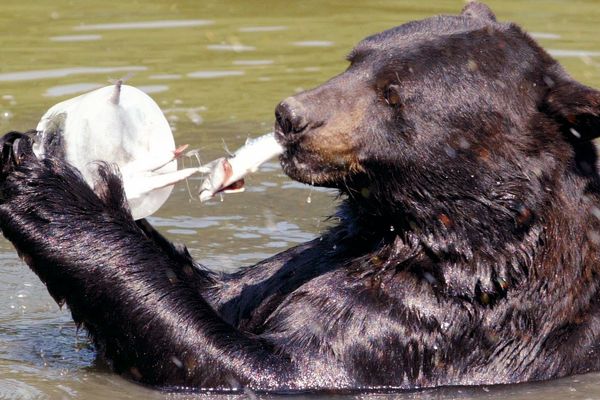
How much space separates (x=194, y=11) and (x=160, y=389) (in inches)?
388

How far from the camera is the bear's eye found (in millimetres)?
5766

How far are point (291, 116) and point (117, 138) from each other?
951mm

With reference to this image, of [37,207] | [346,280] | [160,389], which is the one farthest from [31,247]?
[346,280]

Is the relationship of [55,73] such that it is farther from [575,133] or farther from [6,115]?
[575,133]

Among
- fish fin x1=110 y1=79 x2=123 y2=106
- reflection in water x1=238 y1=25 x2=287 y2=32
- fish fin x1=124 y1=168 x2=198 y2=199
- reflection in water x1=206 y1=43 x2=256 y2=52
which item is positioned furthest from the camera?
reflection in water x1=238 y1=25 x2=287 y2=32

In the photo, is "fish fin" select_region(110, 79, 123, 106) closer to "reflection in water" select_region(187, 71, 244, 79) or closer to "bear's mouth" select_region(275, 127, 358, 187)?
"bear's mouth" select_region(275, 127, 358, 187)

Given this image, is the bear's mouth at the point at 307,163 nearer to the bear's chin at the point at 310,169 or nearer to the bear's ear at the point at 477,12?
the bear's chin at the point at 310,169

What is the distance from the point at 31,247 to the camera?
19.7ft

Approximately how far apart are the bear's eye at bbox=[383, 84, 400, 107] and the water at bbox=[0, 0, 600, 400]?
48.1 inches

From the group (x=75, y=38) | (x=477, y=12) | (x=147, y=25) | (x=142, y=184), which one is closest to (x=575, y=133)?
(x=477, y=12)

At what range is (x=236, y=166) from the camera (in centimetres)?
591

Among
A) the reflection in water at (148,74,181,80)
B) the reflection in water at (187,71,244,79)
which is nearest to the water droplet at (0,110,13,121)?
the reflection in water at (148,74,181,80)

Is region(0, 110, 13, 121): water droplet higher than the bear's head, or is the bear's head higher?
the bear's head

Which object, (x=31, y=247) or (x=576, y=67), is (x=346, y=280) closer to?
(x=31, y=247)
